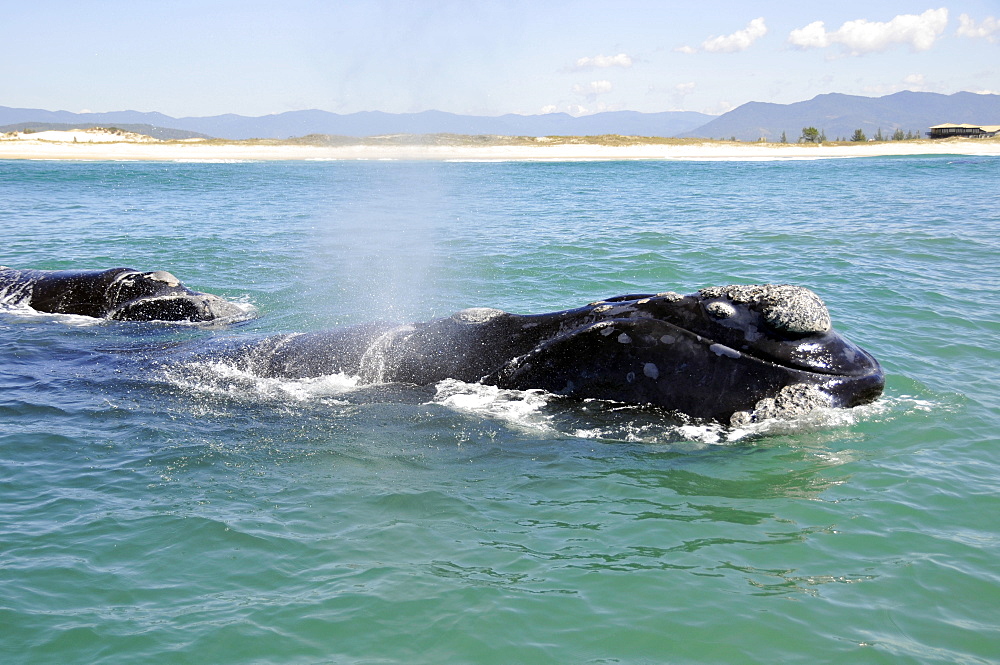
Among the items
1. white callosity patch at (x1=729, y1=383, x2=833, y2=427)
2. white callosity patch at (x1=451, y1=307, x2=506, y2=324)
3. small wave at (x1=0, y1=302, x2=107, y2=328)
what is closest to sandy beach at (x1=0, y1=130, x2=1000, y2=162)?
small wave at (x1=0, y1=302, x2=107, y2=328)

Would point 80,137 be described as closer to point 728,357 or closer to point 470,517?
point 470,517

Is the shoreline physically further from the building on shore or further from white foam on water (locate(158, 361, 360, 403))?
white foam on water (locate(158, 361, 360, 403))

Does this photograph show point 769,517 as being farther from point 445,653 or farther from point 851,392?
point 445,653

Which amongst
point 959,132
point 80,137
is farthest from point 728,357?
point 80,137

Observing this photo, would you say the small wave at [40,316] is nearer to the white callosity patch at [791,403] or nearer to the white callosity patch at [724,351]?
the white callosity patch at [724,351]

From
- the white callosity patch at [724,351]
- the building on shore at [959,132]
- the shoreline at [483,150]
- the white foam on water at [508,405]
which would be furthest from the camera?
the building on shore at [959,132]

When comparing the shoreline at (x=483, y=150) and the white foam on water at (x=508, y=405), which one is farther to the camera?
the shoreline at (x=483, y=150)

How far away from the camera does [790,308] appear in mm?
5215

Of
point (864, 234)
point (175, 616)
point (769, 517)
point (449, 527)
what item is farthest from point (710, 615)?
point (864, 234)

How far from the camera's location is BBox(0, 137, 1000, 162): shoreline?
75.8 meters

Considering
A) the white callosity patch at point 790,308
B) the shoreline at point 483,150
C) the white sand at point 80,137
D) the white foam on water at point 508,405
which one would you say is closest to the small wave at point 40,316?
the white foam on water at point 508,405

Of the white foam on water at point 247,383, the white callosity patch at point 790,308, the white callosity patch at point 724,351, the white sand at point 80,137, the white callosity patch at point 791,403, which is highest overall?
the white sand at point 80,137

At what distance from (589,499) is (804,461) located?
167 cm

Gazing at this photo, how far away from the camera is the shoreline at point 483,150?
249ft
